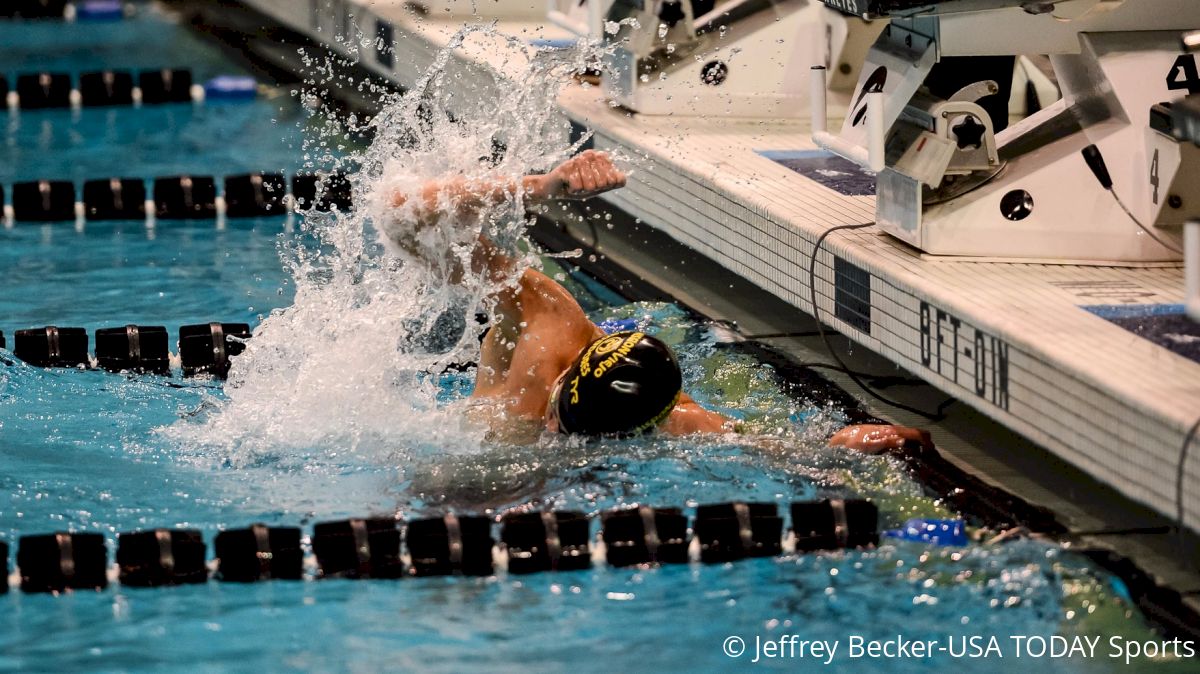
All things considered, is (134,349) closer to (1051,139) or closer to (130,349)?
(130,349)

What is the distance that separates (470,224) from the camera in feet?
12.5

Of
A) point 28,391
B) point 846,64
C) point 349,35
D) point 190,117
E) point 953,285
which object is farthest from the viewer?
point 349,35

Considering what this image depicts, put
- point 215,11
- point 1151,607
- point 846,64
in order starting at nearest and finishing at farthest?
point 1151,607 → point 846,64 → point 215,11

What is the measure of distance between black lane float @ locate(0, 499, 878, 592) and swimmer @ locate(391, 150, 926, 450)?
33 centimetres

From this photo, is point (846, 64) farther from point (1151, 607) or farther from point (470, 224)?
point (1151, 607)

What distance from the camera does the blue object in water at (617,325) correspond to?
16.0 ft

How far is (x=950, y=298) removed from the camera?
3906 millimetres

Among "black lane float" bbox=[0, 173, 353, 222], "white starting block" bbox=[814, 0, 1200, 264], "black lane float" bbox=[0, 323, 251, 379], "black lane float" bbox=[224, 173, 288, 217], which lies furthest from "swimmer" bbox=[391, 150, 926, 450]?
"black lane float" bbox=[224, 173, 288, 217]

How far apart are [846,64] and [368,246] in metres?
1.71

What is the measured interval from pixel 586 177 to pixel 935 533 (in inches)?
37.9

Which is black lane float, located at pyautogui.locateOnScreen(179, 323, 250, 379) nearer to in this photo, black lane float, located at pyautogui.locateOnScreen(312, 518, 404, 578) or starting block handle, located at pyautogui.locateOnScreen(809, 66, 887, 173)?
black lane float, located at pyautogui.locateOnScreen(312, 518, 404, 578)

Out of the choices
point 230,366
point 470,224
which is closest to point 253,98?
point 230,366

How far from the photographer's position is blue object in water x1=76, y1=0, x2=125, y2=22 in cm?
1146

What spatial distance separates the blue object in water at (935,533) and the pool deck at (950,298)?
10.9 inches
